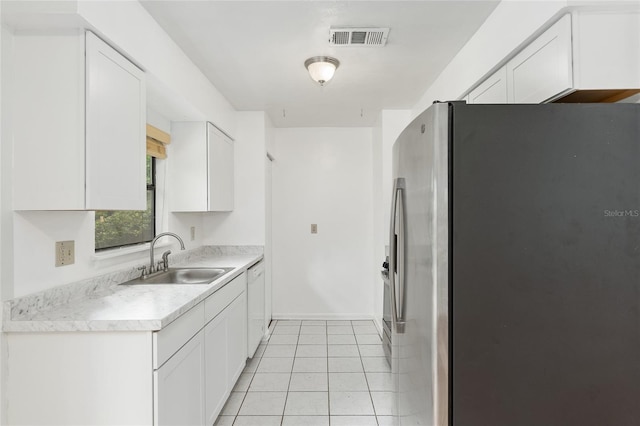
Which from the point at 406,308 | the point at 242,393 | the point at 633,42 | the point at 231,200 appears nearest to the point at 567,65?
the point at 633,42

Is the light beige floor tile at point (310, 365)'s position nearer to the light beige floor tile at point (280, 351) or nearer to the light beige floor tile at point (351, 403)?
the light beige floor tile at point (280, 351)

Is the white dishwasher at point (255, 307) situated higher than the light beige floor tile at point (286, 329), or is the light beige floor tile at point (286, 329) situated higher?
the white dishwasher at point (255, 307)

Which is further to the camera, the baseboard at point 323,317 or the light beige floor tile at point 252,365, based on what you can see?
the baseboard at point 323,317

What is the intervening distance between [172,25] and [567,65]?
2087 mm

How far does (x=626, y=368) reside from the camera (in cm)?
119

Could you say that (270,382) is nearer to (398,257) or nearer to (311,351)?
(311,351)

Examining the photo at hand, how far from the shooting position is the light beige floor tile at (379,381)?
265 centimetres

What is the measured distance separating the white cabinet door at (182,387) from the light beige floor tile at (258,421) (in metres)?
0.44

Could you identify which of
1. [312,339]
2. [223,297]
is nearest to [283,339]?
[312,339]

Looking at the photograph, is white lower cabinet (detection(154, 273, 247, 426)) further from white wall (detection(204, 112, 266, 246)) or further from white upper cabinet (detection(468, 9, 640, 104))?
white upper cabinet (detection(468, 9, 640, 104))

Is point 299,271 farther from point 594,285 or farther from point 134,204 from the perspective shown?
point 594,285

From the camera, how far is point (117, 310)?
5.07ft

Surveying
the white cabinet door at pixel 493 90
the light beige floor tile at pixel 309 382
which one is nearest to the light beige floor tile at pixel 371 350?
the light beige floor tile at pixel 309 382

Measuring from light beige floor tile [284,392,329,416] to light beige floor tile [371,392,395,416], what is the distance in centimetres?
35
